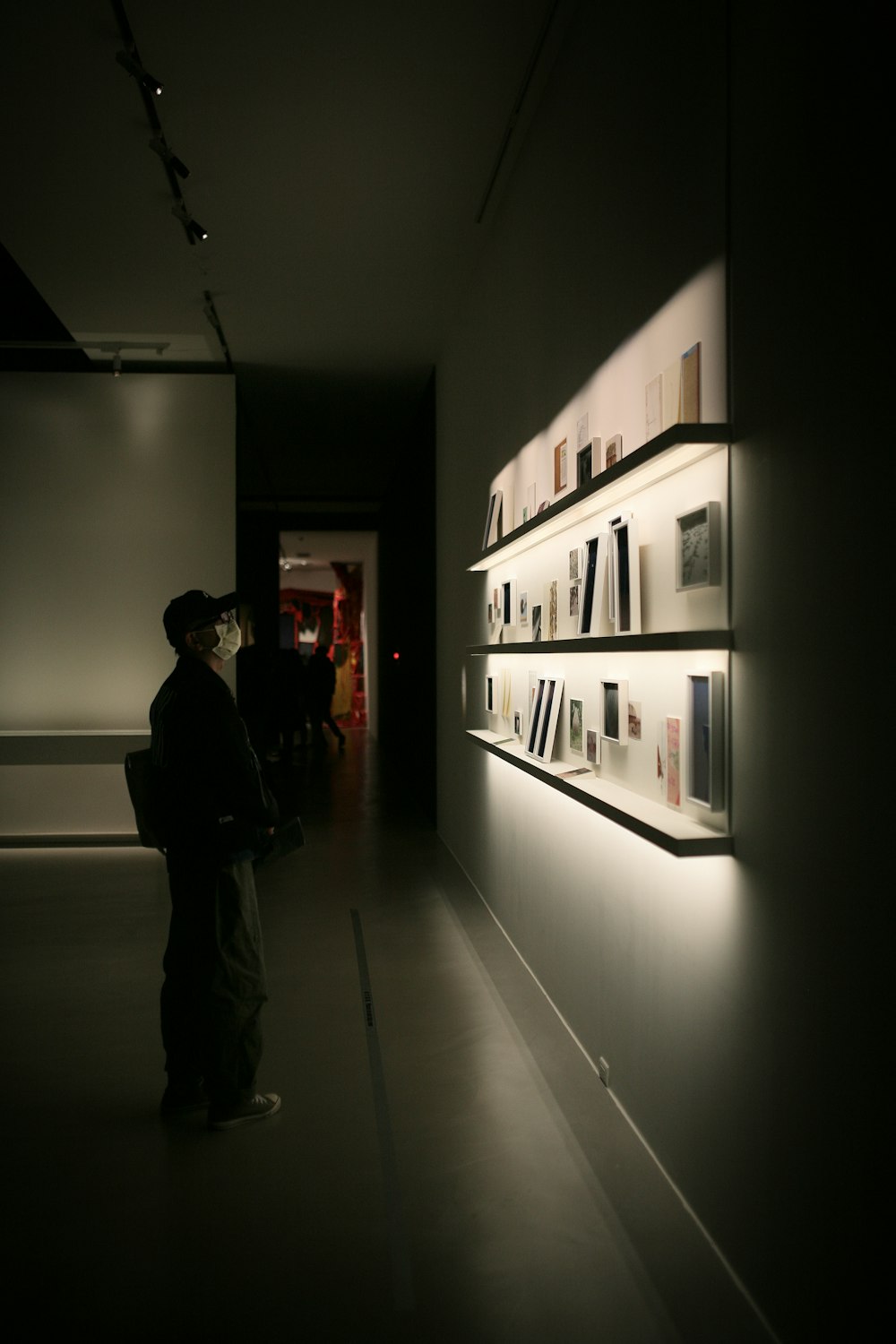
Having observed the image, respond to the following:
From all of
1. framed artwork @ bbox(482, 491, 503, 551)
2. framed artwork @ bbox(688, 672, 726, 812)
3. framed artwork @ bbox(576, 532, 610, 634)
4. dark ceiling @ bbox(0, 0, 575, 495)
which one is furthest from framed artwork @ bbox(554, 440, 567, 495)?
dark ceiling @ bbox(0, 0, 575, 495)

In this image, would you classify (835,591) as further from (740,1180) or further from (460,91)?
(460,91)

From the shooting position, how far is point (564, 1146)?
2.70m

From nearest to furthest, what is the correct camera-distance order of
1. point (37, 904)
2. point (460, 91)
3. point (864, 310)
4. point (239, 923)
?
1. point (864, 310)
2. point (239, 923)
3. point (460, 91)
4. point (37, 904)

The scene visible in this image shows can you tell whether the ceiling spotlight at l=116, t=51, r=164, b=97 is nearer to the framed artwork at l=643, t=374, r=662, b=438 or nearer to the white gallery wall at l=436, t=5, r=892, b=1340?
the white gallery wall at l=436, t=5, r=892, b=1340

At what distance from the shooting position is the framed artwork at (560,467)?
329 centimetres

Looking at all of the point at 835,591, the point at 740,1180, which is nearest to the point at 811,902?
the point at 835,591

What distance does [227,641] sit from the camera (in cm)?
312

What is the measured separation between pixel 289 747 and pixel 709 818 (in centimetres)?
1148

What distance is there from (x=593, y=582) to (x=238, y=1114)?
1.94 metres

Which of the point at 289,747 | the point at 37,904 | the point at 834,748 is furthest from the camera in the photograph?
the point at 289,747

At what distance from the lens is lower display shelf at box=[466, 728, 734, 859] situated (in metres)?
1.97

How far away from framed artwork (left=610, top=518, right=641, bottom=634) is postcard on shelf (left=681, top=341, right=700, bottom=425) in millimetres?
345

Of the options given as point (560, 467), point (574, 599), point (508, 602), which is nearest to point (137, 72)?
point (560, 467)

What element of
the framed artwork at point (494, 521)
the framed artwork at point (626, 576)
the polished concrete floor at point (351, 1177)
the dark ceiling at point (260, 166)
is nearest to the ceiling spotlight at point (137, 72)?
the dark ceiling at point (260, 166)
